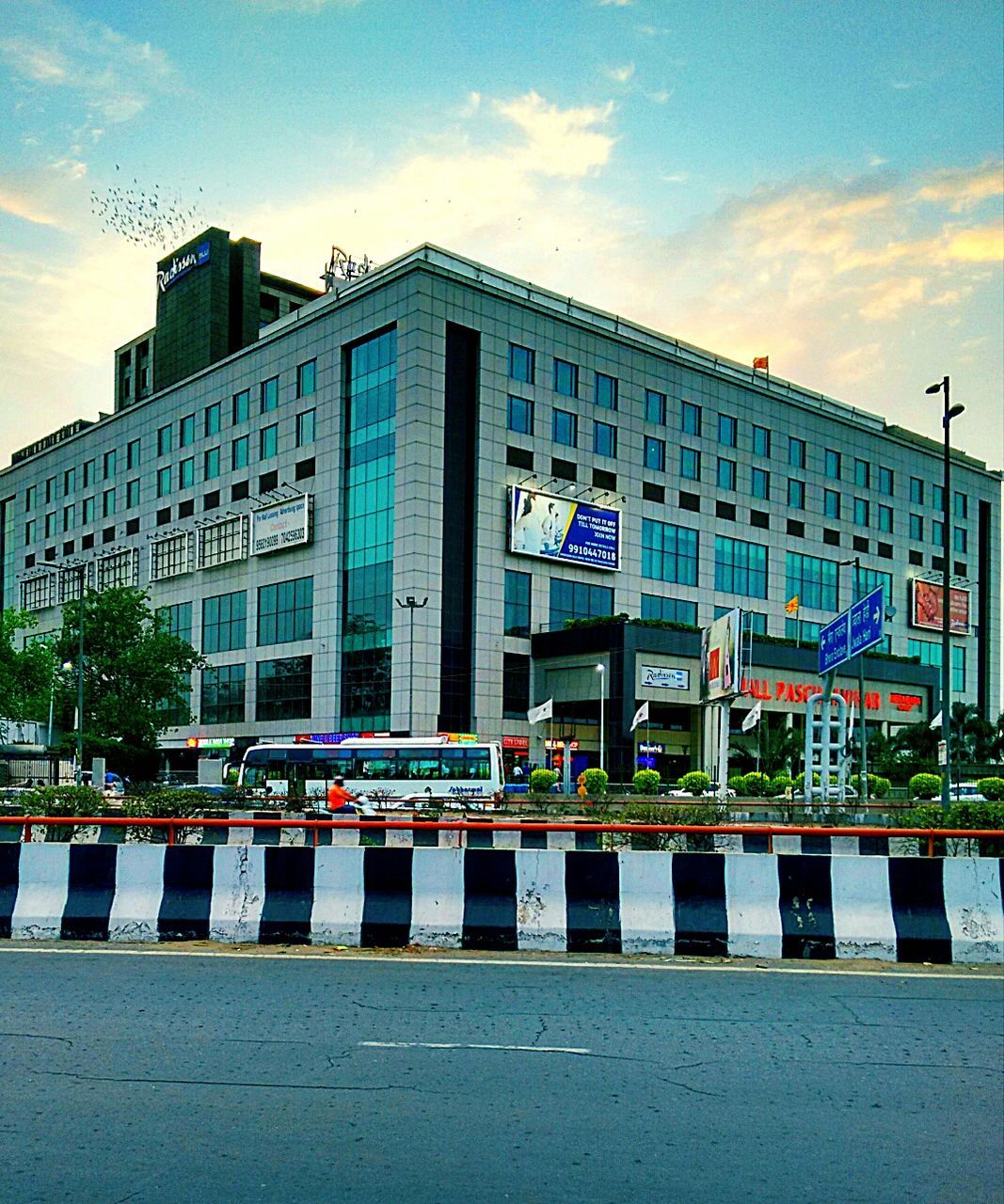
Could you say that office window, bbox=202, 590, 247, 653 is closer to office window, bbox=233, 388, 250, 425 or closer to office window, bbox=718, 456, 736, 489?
office window, bbox=233, 388, 250, 425

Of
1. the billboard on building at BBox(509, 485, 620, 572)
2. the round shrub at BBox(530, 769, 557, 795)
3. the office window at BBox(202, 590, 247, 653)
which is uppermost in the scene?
the billboard on building at BBox(509, 485, 620, 572)

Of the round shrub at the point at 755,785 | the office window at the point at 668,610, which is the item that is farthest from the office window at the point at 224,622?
the round shrub at the point at 755,785

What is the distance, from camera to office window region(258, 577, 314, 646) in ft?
228

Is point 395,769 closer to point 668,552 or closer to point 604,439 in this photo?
point 604,439

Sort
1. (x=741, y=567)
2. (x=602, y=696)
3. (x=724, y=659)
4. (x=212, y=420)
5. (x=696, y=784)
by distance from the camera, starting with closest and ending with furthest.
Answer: (x=724, y=659), (x=696, y=784), (x=602, y=696), (x=212, y=420), (x=741, y=567)

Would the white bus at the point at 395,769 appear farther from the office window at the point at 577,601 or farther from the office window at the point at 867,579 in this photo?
the office window at the point at 867,579

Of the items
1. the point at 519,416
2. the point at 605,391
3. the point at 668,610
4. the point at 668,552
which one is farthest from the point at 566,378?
the point at 668,610

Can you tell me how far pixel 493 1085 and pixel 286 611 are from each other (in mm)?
66680

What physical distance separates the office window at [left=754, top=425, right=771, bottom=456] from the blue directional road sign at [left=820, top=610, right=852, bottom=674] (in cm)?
5027

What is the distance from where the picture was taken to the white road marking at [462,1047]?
6.61 meters

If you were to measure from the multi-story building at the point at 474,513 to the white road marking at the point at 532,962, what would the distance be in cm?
4561

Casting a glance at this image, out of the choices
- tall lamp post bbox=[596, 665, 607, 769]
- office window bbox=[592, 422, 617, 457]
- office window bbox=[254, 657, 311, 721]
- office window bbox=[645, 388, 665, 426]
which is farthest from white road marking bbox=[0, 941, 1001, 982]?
office window bbox=[645, 388, 665, 426]

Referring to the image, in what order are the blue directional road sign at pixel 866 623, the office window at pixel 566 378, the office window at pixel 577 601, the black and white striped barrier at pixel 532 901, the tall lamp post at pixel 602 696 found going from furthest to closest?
1. the office window at pixel 566 378
2. the office window at pixel 577 601
3. the tall lamp post at pixel 602 696
4. the blue directional road sign at pixel 866 623
5. the black and white striped barrier at pixel 532 901

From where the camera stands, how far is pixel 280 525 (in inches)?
2803
